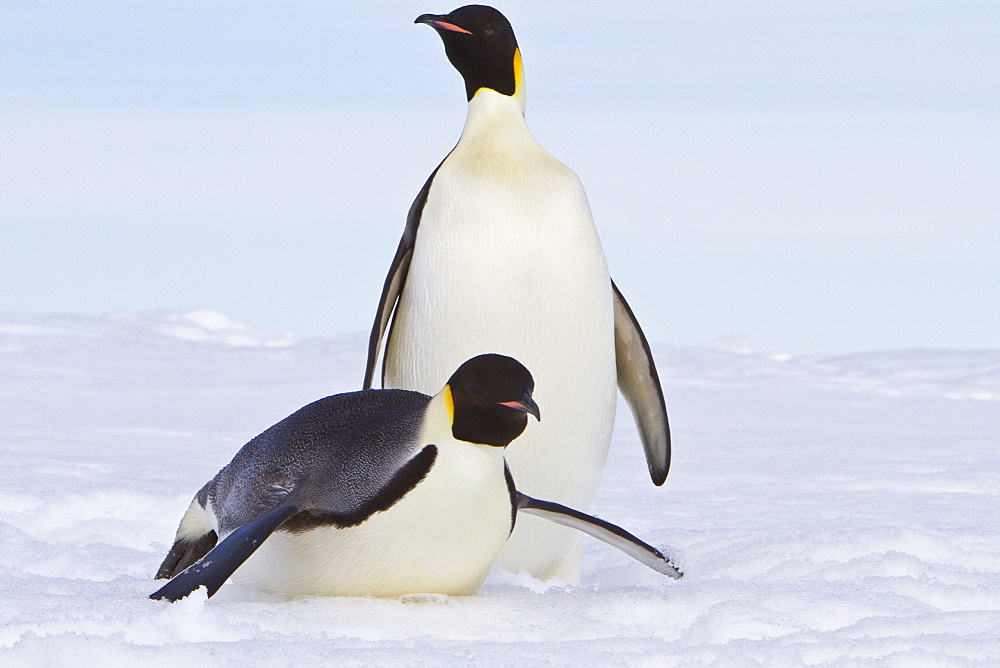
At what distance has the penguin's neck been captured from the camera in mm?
2801

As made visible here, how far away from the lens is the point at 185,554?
2328 mm

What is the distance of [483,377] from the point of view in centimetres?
186

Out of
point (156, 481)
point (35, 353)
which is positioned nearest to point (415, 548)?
point (156, 481)

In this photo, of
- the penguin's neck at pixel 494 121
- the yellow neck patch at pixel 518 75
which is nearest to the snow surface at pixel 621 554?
the penguin's neck at pixel 494 121

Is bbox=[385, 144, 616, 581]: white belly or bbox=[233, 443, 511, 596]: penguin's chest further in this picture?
bbox=[385, 144, 616, 581]: white belly

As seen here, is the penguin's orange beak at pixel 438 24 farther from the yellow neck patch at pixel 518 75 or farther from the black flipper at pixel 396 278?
the black flipper at pixel 396 278

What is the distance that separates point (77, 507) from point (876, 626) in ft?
8.76

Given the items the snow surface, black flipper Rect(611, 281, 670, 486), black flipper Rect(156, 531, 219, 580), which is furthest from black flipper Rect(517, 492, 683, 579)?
black flipper Rect(611, 281, 670, 486)

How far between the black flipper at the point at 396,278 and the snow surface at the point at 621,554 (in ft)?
2.41

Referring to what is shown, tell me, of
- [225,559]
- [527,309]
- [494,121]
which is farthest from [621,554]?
[225,559]

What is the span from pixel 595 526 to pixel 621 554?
1.08m

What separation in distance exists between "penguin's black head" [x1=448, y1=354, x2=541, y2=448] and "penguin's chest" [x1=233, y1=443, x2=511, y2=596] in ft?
0.12

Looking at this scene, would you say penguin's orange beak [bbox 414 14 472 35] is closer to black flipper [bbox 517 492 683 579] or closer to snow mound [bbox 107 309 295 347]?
black flipper [bbox 517 492 683 579]

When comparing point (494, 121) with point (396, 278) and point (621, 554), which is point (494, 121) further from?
point (621, 554)
